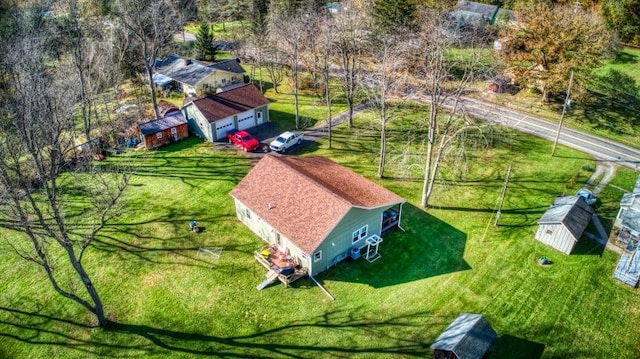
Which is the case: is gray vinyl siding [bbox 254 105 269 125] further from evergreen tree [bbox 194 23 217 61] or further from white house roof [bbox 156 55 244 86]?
evergreen tree [bbox 194 23 217 61]

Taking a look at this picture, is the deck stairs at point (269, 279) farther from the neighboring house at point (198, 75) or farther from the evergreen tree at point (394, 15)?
the evergreen tree at point (394, 15)

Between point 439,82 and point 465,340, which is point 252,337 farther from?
point 439,82

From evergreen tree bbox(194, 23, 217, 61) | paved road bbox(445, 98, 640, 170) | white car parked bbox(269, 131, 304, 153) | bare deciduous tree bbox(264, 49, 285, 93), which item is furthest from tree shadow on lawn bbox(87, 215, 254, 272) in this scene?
evergreen tree bbox(194, 23, 217, 61)

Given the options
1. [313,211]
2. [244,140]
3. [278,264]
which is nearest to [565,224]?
[313,211]

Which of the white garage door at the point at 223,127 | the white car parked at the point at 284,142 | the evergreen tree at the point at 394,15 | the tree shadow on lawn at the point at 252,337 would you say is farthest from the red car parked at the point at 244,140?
the evergreen tree at the point at 394,15

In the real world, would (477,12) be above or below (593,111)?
above

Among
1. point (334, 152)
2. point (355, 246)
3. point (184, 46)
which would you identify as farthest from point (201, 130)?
point (184, 46)
